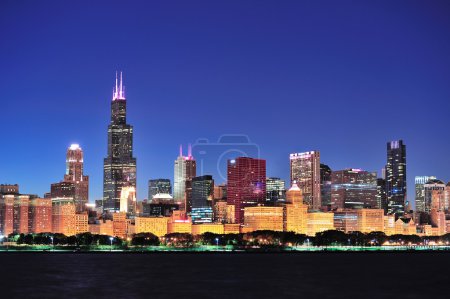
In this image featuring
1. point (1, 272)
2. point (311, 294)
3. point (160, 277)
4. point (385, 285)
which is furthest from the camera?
point (1, 272)

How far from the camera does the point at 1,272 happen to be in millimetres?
113938

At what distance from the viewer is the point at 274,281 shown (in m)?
97.5

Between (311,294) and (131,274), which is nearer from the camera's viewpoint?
(311,294)

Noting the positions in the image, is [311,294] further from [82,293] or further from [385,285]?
[82,293]

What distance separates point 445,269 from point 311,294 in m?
51.1

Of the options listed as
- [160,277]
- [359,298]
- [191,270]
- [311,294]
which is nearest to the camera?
[359,298]

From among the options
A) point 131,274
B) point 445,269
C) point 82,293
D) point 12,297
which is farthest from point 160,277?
point 445,269

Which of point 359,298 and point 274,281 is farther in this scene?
point 274,281

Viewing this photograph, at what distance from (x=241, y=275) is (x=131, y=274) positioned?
15.4 m

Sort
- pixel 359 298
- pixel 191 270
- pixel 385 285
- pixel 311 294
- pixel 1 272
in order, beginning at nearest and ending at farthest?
pixel 359 298, pixel 311 294, pixel 385 285, pixel 1 272, pixel 191 270

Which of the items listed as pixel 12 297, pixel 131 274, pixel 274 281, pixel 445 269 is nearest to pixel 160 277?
pixel 131 274

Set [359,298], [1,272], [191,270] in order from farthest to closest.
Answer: [191,270] < [1,272] < [359,298]

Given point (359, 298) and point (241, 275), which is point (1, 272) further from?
point (359, 298)

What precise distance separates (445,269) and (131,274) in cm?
5149
